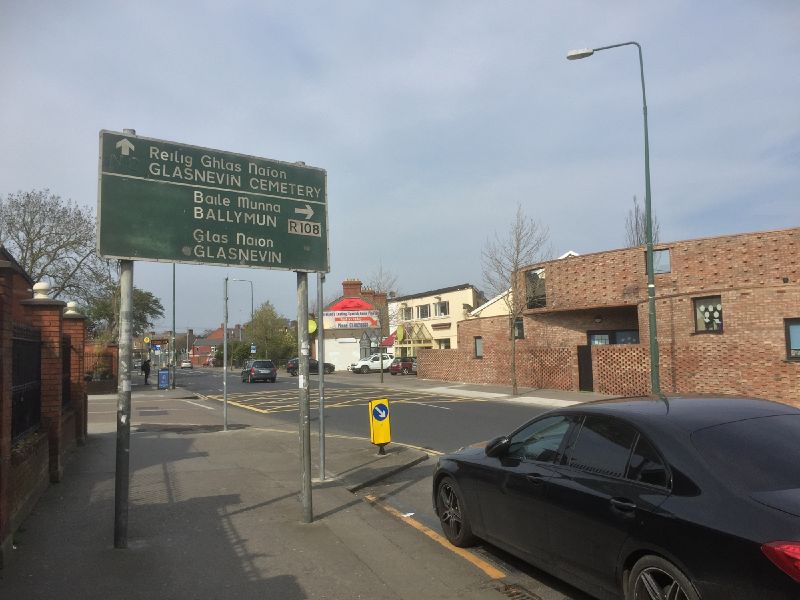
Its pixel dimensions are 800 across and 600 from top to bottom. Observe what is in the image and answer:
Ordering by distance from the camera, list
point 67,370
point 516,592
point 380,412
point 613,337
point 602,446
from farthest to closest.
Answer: point 613,337
point 67,370
point 380,412
point 516,592
point 602,446

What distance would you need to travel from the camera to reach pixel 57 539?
585cm

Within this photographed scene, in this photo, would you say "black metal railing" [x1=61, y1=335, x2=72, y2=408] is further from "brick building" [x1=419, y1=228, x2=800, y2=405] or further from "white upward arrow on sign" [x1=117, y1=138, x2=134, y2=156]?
"brick building" [x1=419, y1=228, x2=800, y2=405]

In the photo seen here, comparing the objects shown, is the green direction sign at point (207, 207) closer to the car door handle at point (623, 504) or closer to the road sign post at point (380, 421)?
the road sign post at point (380, 421)

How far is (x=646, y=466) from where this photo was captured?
392cm

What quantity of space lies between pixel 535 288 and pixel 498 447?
24.0m

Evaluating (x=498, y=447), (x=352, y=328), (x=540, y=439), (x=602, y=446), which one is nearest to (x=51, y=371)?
(x=498, y=447)

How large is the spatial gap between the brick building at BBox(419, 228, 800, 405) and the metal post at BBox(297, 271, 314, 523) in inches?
683

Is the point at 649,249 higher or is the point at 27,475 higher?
the point at 649,249

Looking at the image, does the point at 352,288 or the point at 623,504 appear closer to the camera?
the point at 623,504

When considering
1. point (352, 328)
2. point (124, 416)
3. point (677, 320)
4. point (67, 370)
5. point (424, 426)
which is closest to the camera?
point (124, 416)

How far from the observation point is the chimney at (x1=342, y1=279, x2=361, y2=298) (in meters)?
60.4

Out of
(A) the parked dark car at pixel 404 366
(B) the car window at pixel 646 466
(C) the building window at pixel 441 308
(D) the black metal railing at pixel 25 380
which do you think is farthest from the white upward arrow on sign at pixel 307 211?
(C) the building window at pixel 441 308

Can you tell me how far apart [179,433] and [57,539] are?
27.9 feet

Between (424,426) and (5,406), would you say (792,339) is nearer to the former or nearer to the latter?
(424,426)
